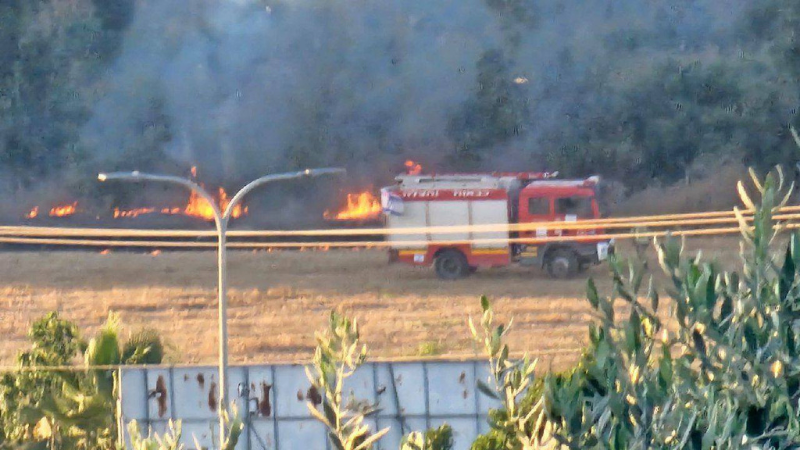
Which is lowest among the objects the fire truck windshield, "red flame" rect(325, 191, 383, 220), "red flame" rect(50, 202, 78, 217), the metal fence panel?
the metal fence panel

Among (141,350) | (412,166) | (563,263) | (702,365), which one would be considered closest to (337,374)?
(702,365)

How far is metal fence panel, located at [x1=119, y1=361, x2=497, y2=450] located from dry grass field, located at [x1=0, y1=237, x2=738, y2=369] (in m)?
11.0

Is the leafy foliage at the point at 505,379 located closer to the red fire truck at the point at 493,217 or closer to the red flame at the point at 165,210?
the red fire truck at the point at 493,217

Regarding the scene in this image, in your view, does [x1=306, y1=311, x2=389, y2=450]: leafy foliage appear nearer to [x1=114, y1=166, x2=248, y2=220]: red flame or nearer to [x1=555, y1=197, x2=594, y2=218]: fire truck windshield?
[x1=555, y1=197, x2=594, y2=218]: fire truck windshield

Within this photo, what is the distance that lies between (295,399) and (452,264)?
17.0 metres

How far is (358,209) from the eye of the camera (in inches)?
1633

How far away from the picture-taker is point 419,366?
13336 millimetres

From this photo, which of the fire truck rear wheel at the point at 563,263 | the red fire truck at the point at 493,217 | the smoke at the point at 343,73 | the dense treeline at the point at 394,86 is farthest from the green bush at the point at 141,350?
the smoke at the point at 343,73

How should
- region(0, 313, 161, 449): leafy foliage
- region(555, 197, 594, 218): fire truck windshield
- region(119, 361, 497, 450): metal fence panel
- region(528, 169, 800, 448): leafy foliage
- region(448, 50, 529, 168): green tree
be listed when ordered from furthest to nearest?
region(448, 50, 529, 168): green tree, region(555, 197, 594, 218): fire truck windshield, region(119, 361, 497, 450): metal fence panel, region(0, 313, 161, 449): leafy foliage, region(528, 169, 800, 448): leafy foliage

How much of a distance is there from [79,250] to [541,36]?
2344cm

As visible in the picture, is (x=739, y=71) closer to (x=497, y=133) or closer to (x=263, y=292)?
(x=497, y=133)

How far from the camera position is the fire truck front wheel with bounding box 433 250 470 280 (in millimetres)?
29719

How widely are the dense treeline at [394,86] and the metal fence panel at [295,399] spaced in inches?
1139

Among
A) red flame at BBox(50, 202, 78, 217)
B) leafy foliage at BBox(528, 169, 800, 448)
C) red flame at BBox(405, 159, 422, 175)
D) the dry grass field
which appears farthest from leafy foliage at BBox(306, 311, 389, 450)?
red flame at BBox(50, 202, 78, 217)
